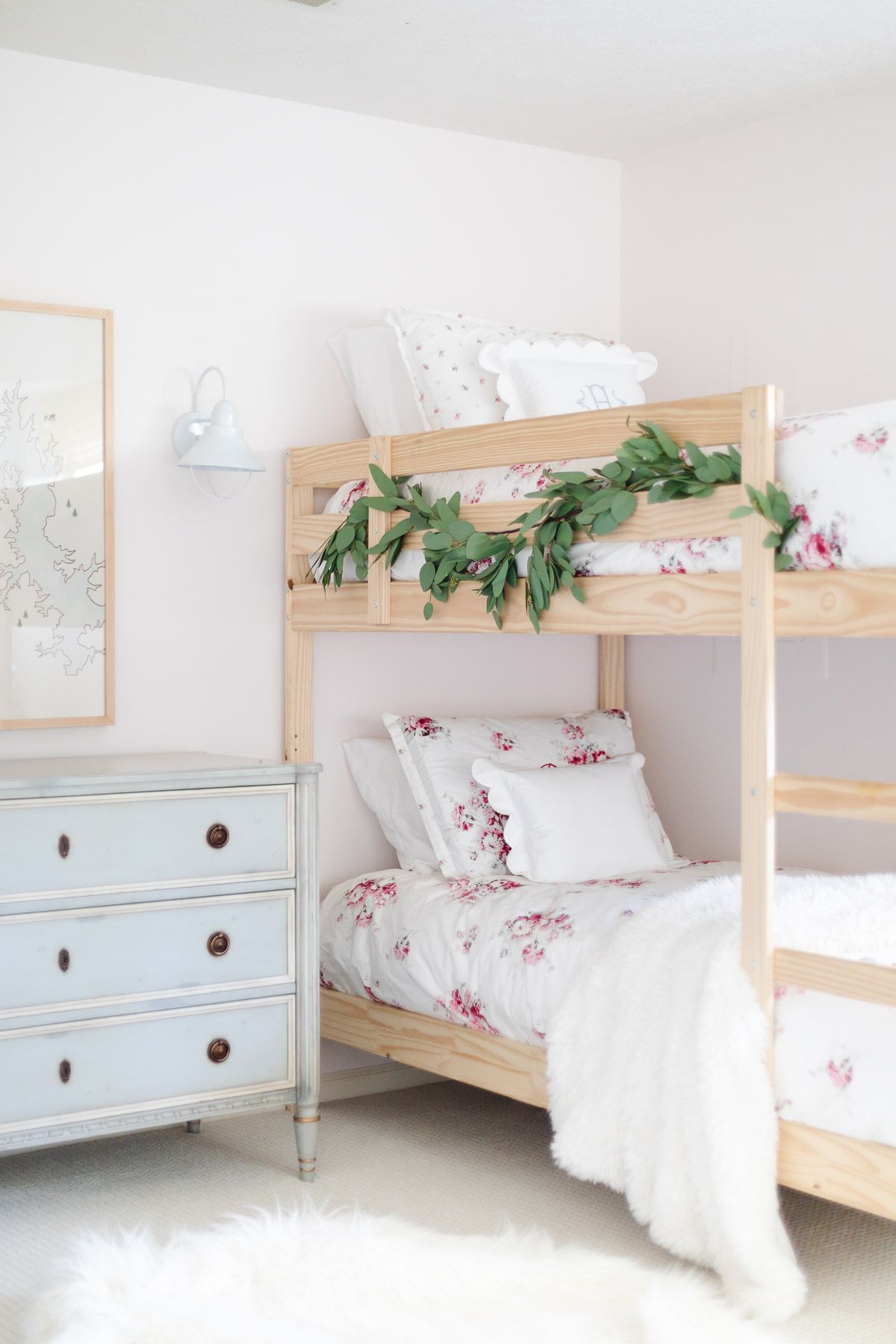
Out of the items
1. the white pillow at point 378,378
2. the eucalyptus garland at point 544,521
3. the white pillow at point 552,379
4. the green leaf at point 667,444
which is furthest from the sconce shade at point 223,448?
the green leaf at point 667,444

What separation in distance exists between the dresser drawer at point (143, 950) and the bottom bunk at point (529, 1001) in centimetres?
34

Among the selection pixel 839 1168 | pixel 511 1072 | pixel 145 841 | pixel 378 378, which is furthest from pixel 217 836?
pixel 839 1168

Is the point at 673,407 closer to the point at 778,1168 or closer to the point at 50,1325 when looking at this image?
the point at 778,1168

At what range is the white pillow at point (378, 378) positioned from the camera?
131 inches

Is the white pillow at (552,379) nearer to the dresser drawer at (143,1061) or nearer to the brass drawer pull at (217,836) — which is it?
the brass drawer pull at (217,836)

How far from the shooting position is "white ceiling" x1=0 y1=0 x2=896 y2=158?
9.43ft

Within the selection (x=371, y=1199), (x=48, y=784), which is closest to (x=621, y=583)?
(x=48, y=784)

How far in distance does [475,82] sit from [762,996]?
2165 mm

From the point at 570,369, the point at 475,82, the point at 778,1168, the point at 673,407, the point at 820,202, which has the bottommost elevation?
the point at 778,1168

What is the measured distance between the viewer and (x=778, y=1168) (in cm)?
225

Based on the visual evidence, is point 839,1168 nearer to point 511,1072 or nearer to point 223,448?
point 511,1072

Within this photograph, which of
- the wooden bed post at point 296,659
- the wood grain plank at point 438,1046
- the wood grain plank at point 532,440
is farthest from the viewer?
the wooden bed post at point 296,659

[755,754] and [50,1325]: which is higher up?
[755,754]

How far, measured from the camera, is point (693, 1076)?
230 centimetres
